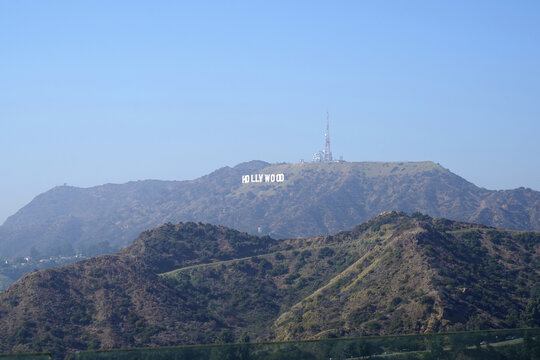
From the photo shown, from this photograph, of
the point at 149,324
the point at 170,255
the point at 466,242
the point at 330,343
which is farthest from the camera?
the point at 170,255

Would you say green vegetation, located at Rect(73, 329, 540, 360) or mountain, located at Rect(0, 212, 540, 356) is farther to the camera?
mountain, located at Rect(0, 212, 540, 356)

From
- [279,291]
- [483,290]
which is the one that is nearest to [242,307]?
[279,291]

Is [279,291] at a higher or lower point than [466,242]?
lower

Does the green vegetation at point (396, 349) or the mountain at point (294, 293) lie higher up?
the green vegetation at point (396, 349)

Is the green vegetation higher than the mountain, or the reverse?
the green vegetation

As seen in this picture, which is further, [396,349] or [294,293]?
[294,293]

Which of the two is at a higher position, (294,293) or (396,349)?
(396,349)

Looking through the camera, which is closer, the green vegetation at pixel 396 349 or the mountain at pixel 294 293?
the green vegetation at pixel 396 349

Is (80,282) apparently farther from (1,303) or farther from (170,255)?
(170,255)
